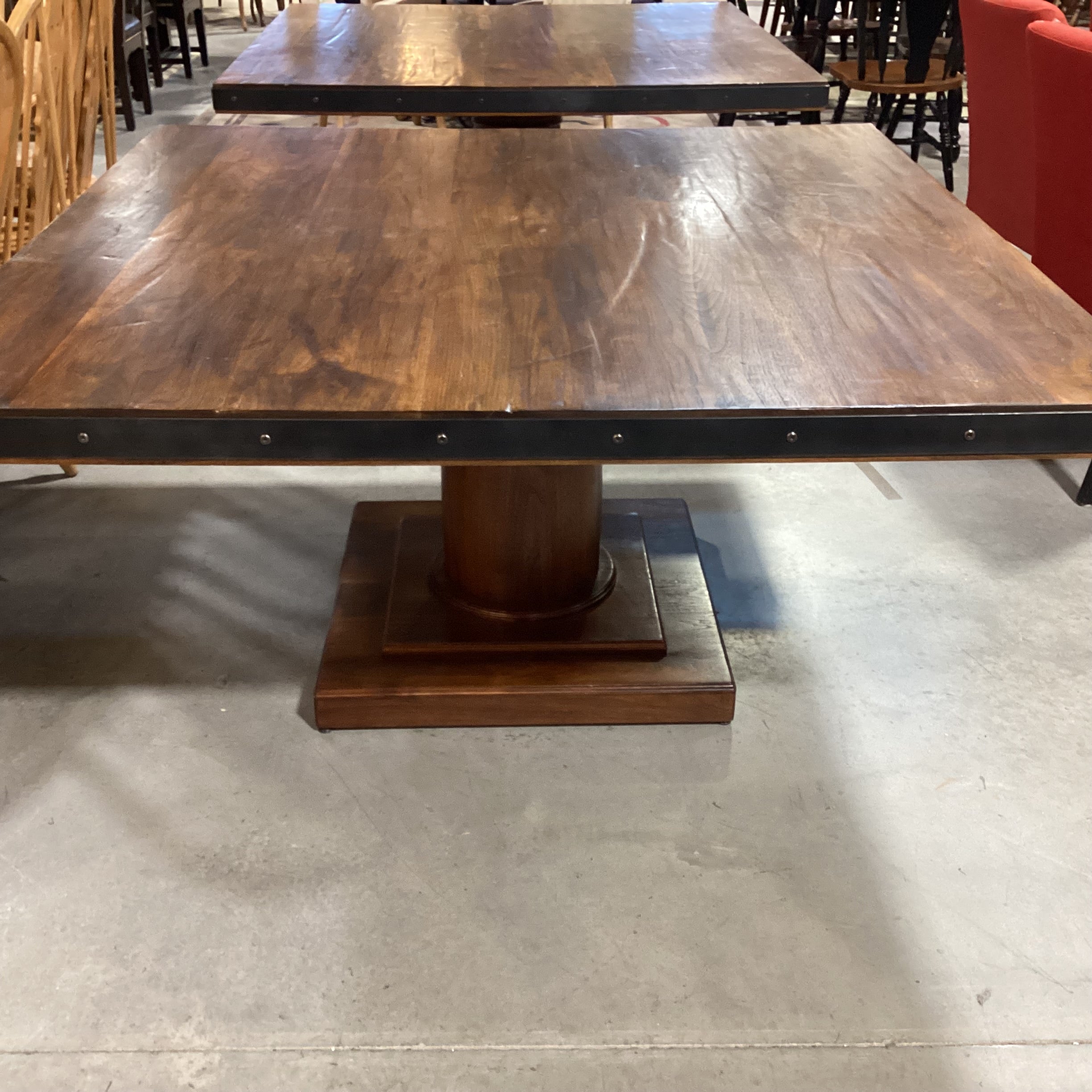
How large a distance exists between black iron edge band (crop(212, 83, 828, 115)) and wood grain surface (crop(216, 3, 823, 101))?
0.04 feet

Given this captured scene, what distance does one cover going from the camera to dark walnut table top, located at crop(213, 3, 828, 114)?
2.22 metres

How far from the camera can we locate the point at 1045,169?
92.0 inches

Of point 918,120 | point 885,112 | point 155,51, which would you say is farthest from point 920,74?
point 155,51

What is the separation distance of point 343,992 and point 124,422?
2.36 feet

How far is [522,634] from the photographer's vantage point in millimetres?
1746

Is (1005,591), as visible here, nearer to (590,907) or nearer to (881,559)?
(881,559)

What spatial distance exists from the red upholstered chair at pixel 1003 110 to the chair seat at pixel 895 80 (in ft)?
4.75

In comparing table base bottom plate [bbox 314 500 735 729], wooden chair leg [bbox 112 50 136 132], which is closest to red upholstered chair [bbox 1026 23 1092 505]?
table base bottom plate [bbox 314 500 735 729]

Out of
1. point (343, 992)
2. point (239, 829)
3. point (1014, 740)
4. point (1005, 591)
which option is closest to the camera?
point (343, 992)

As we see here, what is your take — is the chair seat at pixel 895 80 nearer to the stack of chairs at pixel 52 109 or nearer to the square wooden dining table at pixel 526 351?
the square wooden dining table at pixel 526 351

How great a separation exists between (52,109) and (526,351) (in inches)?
54.0

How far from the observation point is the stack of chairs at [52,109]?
1.81 metres

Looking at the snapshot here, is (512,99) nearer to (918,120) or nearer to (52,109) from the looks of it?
(52,109)

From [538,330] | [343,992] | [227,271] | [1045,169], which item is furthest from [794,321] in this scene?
[1045,169]
